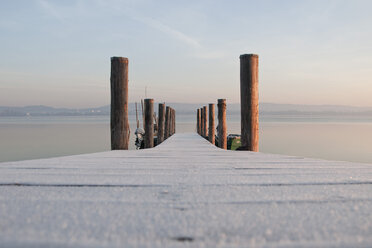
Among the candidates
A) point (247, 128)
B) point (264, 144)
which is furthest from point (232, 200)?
point (264, 144)

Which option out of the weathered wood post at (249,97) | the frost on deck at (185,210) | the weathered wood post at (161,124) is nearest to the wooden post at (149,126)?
the weathered wood post at (161,124)

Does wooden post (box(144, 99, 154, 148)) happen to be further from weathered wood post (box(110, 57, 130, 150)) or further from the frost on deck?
the frost on deck

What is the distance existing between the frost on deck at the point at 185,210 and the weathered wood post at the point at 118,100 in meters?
3.56

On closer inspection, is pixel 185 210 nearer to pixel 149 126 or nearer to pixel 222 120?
pixel 222 120

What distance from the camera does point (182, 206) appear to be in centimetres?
135

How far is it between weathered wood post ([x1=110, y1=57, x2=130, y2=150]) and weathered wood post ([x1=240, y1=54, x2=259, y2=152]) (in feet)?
7.49

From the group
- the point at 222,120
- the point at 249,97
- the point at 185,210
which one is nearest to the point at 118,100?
the point at 249,97

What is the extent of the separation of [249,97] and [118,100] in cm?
249

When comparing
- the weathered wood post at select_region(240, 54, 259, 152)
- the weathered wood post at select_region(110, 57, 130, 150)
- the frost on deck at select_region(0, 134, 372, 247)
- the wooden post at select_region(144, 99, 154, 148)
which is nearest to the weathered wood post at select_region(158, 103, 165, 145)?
the wooden post at select_region(144, 99, 154, 148)

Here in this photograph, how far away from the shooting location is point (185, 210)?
1.29 meters

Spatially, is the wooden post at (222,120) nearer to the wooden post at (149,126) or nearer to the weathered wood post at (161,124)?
the wooden post at (149,126)

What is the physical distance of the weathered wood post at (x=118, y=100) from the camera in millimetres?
5625

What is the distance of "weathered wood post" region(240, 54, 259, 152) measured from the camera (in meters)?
5.12

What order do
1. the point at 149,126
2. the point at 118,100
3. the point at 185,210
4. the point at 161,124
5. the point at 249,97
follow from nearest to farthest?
the point at 185,210 → the point at 249,97 → the point at 118,100 → the point at 149,126 → the point at 161,124
